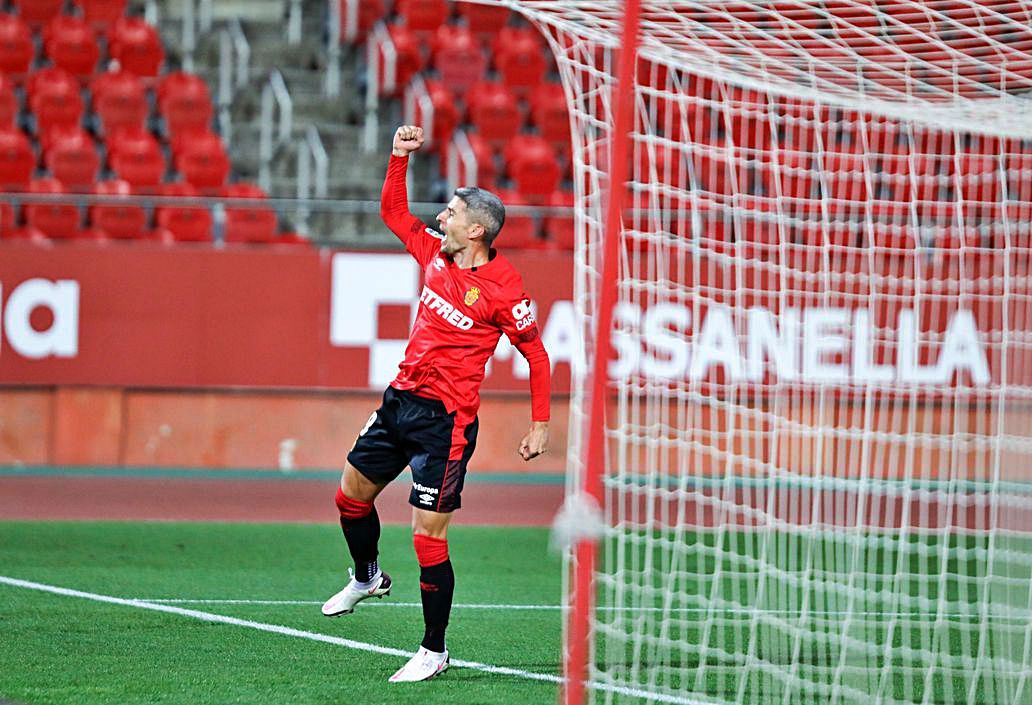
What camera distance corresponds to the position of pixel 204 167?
14039mm

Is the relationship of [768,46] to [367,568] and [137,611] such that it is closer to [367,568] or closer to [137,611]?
[367,568]

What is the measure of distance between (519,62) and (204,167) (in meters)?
3.80

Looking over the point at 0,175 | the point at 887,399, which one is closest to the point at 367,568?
the point at 887,399

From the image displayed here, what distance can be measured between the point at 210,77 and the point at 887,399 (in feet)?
25.0

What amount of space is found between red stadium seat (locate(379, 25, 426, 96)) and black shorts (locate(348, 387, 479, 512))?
995 centimetres

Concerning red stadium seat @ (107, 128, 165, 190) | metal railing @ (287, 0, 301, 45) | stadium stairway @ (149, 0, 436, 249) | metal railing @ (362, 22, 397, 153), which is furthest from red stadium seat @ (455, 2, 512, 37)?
red stadium seat @ (107, 128, 165, 190)

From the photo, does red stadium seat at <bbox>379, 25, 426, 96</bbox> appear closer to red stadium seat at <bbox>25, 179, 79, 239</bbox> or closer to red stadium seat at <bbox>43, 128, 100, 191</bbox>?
red stadium seat at <bbox>43, 128, 100, 191</bbox>

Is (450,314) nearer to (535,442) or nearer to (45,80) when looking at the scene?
(535,442)

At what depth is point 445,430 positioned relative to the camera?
6059mm

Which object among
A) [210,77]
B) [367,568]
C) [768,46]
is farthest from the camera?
[210,77]

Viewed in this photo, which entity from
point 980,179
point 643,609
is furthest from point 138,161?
point 643,609

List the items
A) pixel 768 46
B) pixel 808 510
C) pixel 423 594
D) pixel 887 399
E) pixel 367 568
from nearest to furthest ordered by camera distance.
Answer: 1. pixel 423 594
2. pixel 367 568
3. pixel 768 46
4. pixel 808 510
5. pixel 887 399

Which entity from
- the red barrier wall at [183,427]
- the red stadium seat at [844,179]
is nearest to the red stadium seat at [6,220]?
the red barrier wall at [183,427]

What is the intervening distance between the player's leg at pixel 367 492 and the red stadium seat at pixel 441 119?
29.9ft
